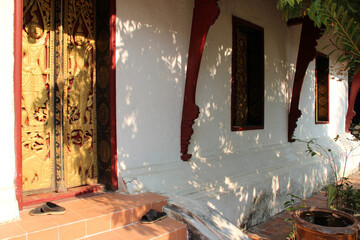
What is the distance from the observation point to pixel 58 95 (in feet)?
11.1

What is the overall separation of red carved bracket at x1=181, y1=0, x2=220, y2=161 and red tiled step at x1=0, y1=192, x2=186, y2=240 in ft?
3.39

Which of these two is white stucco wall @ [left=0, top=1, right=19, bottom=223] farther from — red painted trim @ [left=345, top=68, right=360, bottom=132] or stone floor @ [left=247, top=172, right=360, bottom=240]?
red painted trim @ [left=345, top=68, right=360, bottom=132]

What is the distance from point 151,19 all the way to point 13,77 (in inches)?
70.5

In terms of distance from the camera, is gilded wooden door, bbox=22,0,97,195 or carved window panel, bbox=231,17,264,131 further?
carved window panel, bbox=231,17,264,131

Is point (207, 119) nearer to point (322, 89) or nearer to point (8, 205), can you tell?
point (8, 205)

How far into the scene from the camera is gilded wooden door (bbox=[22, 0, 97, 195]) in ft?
10.4

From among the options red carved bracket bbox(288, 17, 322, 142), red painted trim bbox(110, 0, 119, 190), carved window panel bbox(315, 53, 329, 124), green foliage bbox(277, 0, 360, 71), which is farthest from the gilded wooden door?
carved window panel bbox(315, 53, 329, 124)

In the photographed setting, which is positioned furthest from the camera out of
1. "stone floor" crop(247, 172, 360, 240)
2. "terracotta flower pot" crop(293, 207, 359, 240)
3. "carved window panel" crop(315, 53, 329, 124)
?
"carved window panel" crop(315, 53, 329, 124)

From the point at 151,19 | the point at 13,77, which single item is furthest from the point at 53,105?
the point at 151,19

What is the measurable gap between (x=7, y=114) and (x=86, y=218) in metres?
1.07

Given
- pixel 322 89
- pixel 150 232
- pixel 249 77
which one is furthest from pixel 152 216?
pixel 322 89

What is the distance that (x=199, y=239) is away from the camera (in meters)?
2.78

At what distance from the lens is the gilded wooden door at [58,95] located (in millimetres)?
3180

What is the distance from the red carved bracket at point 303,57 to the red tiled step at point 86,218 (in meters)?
4.19
